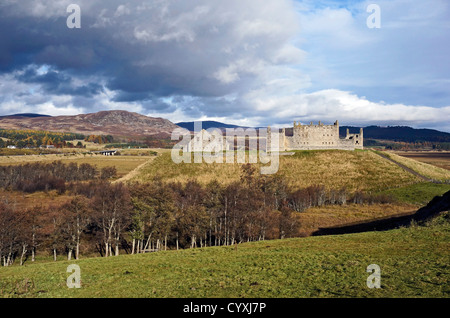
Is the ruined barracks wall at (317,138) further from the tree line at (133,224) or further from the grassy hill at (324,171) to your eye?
the tree line at (133,224)

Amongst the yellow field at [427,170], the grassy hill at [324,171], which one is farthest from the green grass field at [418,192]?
the yellow field at [427,170]

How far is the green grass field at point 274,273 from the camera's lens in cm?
1630

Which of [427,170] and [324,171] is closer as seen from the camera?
[427,170]

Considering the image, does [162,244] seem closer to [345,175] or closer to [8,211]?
[8,211]

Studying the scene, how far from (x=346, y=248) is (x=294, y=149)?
92.1 m

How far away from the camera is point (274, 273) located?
20.0 meters

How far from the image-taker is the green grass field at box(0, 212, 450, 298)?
642 inches

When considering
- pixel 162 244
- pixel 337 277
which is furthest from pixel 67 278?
pixel 162 244

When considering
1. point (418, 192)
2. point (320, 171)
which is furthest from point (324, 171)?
point (418, 192)

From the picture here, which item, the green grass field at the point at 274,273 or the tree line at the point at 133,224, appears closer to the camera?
the green grass field at the point at 274,273

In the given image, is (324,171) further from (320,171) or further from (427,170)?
(427,170)

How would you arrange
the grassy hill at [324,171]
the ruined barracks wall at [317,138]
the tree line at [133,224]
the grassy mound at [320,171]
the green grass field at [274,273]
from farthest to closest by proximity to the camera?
the ruined barracks wall at [317,138], the grassy mound at [320,171], the grassy hill at [324,171], the tree line at [133,224], the green grass field at [274,273]

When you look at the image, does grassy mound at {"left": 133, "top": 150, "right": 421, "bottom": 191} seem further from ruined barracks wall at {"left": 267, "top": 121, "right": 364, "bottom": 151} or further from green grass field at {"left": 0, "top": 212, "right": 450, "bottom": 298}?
green grass field at {"left": 0, "top": 212, "right": 450, "bottom": 298}
